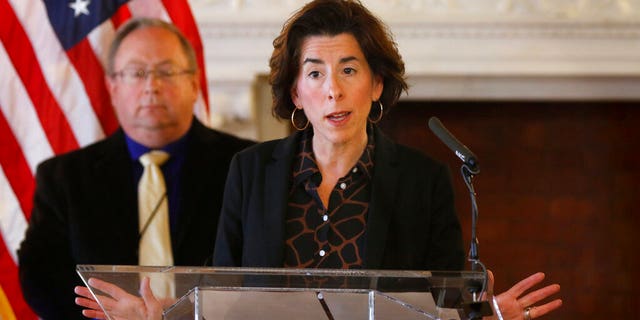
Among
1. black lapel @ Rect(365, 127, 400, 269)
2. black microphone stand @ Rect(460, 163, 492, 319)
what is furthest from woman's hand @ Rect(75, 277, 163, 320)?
black microphone stand @ Rect(460, 163, 492, 319)

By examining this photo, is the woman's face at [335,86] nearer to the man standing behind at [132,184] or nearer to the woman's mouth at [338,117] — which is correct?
the woman's mouth at [338,117]

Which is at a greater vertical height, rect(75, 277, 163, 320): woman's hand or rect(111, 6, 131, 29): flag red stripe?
rect(111, 6, 131, 29): flag red stripe

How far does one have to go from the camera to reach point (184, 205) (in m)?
3.65

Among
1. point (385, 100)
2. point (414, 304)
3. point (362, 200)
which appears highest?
point (385, 100)

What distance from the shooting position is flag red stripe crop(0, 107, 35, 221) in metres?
4.23

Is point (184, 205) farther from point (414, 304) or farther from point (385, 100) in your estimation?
point (414, 304)

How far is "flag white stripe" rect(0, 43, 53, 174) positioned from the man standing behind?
0.46 metres

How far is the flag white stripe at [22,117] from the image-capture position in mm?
4285

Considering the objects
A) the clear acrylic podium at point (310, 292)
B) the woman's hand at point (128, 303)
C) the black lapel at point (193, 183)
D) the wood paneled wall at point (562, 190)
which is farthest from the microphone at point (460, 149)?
the wood paneled wall at point (562, 190)

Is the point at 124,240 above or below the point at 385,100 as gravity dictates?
below

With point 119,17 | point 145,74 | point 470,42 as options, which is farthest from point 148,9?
point 470,42

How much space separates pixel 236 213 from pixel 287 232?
14cm

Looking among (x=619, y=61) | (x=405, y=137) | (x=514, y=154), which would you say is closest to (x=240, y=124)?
(x=405, y=137)

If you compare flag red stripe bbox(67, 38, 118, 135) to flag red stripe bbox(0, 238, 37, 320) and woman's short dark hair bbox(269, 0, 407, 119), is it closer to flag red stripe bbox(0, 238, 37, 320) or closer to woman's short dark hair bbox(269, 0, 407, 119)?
flag red stripe bbox(0, 238, 37, 320)
